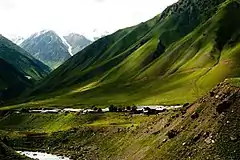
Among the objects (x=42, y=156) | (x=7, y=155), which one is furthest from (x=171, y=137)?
(x=42, y=156)

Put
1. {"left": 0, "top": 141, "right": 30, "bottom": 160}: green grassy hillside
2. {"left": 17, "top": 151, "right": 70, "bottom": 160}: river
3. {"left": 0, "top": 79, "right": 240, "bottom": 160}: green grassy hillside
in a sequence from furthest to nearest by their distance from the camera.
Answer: {"left": 17, "top": 151, "right": 70, "bottom": 160}: river < {"left": 0, "top": 141, "right": 30, "bottom": 160}: green grassy hillside < {"left": 0, "top": 79, "right": 240, "bottom": 160}: green grassy hillside

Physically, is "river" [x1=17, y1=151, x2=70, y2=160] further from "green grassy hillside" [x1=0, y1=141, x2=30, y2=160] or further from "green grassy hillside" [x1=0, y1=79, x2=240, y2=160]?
"green grassy hillside" [x1=0, y1=141, x2=30, y2=160]

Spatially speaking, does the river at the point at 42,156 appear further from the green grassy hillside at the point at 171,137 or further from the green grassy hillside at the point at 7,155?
the green grassy hillside at the point at 7,155

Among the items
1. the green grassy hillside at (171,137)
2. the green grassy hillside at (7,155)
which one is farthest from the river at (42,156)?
the green grassy hillside at (7,155)

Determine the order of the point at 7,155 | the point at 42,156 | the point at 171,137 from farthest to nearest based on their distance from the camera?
the point at 42,156 → the point at 7,155 → the point at 171,137

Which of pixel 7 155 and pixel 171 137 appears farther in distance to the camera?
pixel 7 155

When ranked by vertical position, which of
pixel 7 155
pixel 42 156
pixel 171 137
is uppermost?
pixel 7 155

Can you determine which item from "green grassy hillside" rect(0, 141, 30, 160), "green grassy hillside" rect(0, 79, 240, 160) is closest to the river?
"green grassy hillside" rect(0, 79, 240, 160)

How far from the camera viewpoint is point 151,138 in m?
92.4

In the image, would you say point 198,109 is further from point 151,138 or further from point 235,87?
point 151,138

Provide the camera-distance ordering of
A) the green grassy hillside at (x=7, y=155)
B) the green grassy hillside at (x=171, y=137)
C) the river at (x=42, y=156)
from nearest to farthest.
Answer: the green grassy hillside at (x=171, y=137)
the green grassy hillside at (x=7, y=155)
the river at (x=42, y=156)

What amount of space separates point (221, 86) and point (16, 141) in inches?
3174

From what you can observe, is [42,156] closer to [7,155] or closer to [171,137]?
[7,155]

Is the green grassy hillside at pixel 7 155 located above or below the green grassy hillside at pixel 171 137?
above
